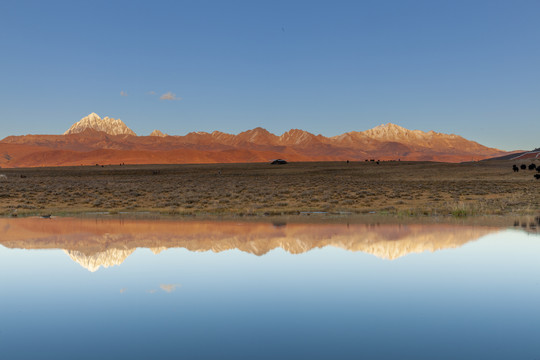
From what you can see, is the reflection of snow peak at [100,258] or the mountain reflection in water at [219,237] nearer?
the reflection of snow peak at [100,258]

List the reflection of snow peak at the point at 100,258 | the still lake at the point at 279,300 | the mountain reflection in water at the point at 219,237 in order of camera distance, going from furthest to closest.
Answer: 1. the mountain reflection in water at the point at 219,237
2. the reflection of snow peak at the point at 100,258
3. the still lake at the point at 279,300

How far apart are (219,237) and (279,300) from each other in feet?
29.0

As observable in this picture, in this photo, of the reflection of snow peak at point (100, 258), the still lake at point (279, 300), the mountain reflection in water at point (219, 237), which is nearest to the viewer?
the still lake at point (279, 300)

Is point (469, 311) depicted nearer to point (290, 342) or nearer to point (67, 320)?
point (290, 342)

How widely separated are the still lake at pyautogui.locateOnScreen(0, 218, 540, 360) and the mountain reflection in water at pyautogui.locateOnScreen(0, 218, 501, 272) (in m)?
0.13

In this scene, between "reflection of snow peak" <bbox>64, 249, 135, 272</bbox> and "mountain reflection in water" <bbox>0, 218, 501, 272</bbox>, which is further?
"mountain reflection in water" <bbox>0, 218, 501, 272</bbox>

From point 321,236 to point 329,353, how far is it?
11.3 metres

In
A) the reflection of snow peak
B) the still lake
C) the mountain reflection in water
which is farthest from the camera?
the mountain reflection in water

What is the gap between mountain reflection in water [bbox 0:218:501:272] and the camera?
14.9m

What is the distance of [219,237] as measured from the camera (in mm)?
17641

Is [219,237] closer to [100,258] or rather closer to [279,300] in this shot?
[100,258]

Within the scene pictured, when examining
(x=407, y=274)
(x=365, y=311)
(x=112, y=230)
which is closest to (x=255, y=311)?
(x=365, y=311)

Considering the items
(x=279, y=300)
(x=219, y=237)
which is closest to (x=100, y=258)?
(x=219, y=237)

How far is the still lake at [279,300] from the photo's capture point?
265 inches
